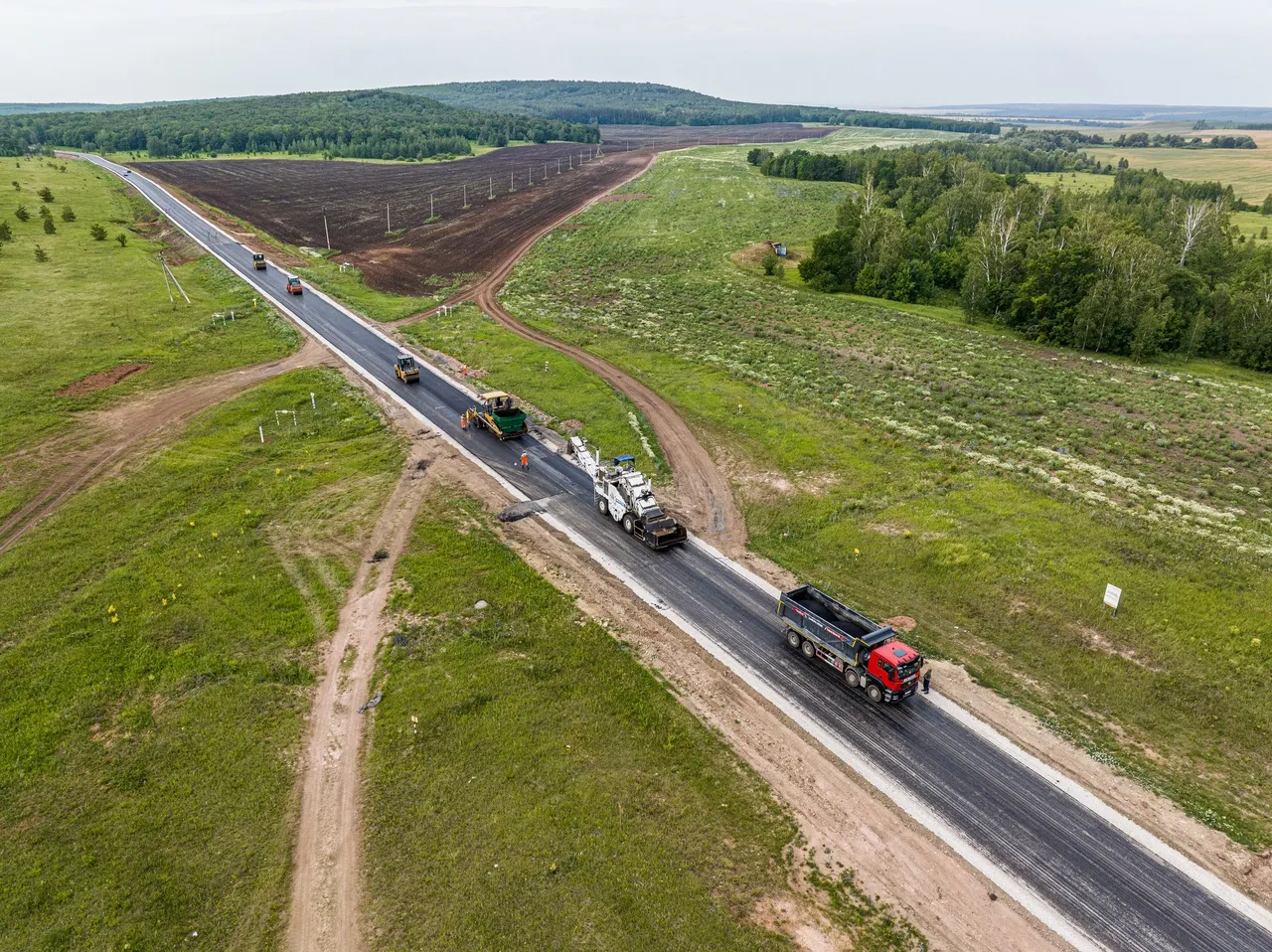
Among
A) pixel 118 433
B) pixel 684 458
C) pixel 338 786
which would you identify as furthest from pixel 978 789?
pixel 118 433

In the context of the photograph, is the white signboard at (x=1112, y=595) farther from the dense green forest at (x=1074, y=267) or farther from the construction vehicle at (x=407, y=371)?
the construction vehicle at (x=407, y=371)

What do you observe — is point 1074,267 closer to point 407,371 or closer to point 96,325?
point 407,371

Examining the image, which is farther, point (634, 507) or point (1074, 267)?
point (1074, 267)

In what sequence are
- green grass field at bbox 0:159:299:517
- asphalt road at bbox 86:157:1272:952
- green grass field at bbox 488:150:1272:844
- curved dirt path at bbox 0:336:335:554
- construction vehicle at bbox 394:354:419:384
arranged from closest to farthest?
1. asphalt road at bbox 86:157:1272:952
2. green grass field at bbox 488:150:1272:844
3. curved dirt path at bbox 0:336:335:554
4. green grass field at bbox 0:159:299:517
5. construction vehicle at bbox 394:354:419:384

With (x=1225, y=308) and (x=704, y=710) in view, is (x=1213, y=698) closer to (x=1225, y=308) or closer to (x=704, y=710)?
(x=704, y=710)

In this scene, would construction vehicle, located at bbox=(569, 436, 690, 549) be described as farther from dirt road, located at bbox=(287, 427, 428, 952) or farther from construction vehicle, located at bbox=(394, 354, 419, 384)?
construction vehicle, located at bbox=(394, 354, 419, 384)

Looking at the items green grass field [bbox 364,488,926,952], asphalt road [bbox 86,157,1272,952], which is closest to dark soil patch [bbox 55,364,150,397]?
asphalt road [bbox 86,157,1272,952]

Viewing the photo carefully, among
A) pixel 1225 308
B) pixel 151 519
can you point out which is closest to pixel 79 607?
pixel 151 519
